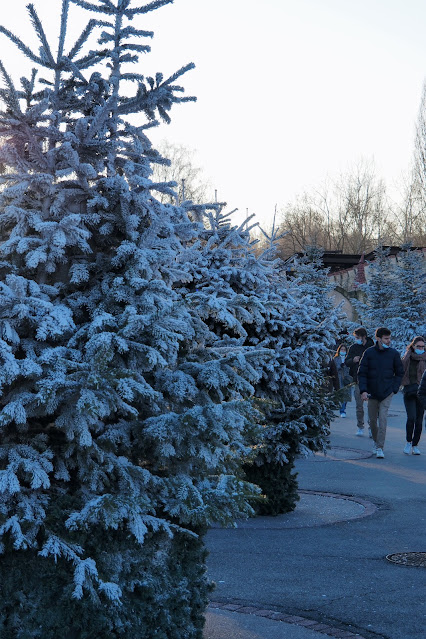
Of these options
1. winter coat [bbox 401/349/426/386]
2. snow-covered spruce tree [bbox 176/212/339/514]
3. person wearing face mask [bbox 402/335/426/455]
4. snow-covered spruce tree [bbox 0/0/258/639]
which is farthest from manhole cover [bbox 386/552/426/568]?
winter coat [bbox 401/349/426/386]

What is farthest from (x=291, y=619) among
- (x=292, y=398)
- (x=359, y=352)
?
(x=359, y=352)

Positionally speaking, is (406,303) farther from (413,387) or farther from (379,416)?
(379,416)

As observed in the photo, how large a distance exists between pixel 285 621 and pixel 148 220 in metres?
2.54

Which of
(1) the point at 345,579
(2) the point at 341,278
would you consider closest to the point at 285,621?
(1) the point at 345,579

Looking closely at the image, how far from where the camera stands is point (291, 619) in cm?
533

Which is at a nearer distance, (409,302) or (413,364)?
(413,364)

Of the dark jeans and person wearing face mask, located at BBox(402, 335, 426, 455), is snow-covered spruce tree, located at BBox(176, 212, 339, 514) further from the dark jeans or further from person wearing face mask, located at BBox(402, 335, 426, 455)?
person wearing face mask, located at BBox(402, 335, 426, 455)

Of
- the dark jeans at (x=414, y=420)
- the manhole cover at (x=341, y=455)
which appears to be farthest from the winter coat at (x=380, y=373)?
the manhole cover at (x=341, y=455)

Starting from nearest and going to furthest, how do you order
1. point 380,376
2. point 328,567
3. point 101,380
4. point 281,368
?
point 101,380, point 328,567, point 281,368, point 380,376

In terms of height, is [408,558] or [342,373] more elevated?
[342,373]

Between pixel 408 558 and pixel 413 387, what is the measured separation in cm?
753

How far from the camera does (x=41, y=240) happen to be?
173 inches

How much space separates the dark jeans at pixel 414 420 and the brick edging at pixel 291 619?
28.1 ft

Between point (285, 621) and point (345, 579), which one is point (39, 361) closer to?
point (285, 621)
